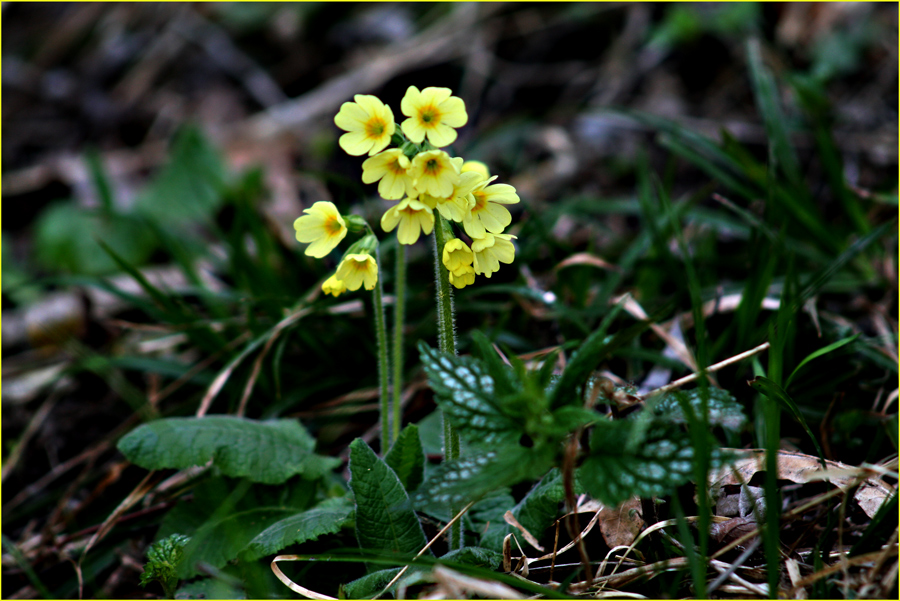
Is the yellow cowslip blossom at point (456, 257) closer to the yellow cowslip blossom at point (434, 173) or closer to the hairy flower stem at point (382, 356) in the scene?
the yellow cowslip blossom at point (434, 173)

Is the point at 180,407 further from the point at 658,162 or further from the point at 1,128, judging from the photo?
the point at 1,128

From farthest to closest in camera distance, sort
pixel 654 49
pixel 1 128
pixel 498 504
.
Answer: pixel 1 128 < pixel 654 49 < pixel 498 504

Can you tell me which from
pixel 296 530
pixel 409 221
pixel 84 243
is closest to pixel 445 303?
pixel 409 221

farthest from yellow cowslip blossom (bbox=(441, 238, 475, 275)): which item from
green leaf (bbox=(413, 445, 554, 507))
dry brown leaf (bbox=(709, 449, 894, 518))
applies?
dry brown leaf (bbox=(709, 449, 894, 518))

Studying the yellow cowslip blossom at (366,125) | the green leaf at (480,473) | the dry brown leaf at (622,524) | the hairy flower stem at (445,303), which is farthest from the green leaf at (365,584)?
the yellow cowslip blossom at (366,125)

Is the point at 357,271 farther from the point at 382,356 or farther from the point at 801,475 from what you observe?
the point at 801,475

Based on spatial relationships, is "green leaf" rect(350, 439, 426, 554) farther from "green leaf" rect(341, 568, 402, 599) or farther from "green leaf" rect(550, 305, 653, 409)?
"green leaf" rect(550, 305, 653, 409)

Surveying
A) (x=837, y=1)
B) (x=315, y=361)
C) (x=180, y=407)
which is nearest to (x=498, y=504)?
(x=315, y=361)
